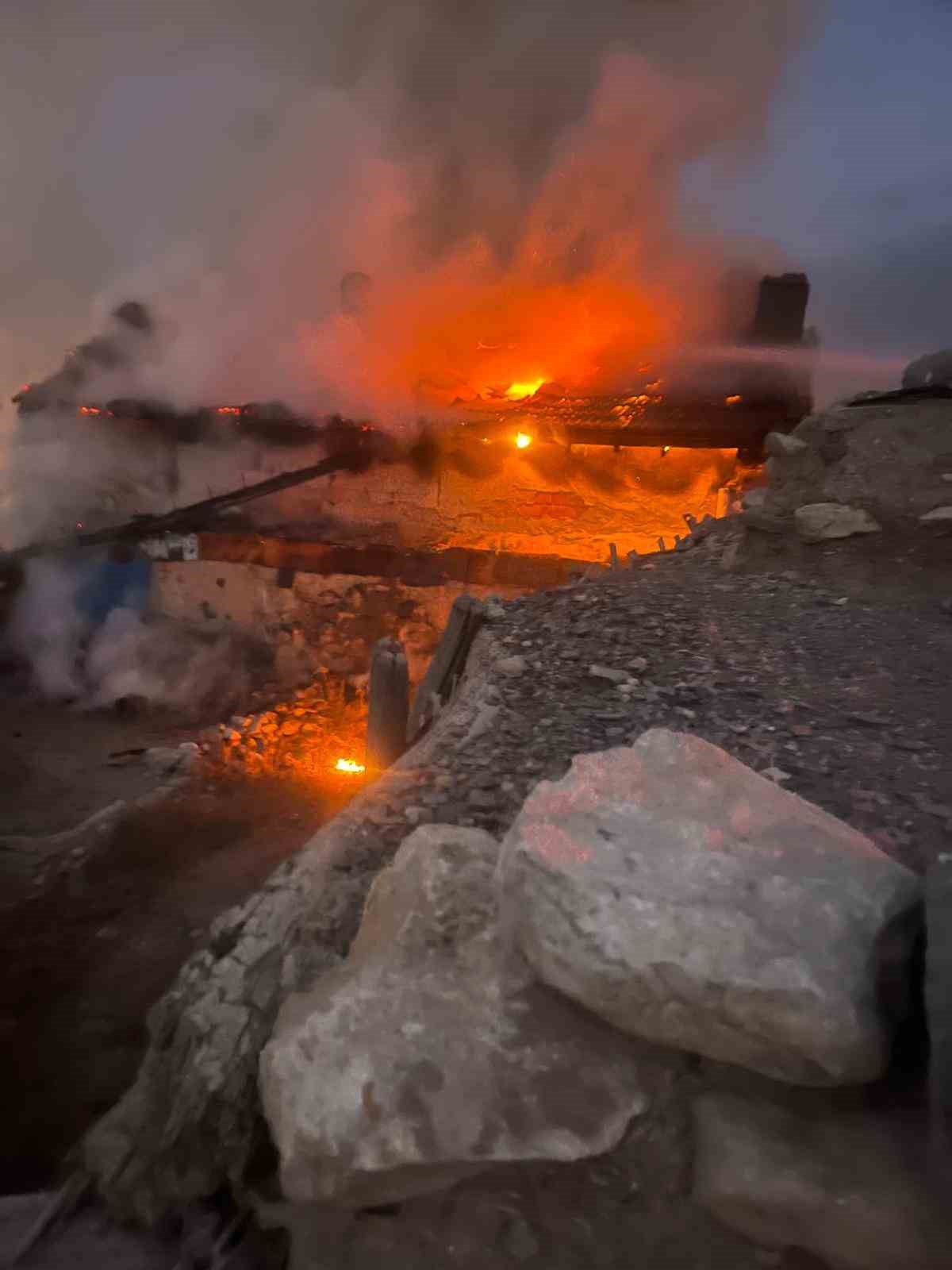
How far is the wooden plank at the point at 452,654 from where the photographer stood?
4.05 meters

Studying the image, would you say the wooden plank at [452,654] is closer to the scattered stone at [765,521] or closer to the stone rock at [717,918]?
the scattered stone at [765,521]

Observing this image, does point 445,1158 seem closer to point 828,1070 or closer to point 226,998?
point 828,1070

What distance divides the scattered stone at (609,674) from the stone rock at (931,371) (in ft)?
11.8

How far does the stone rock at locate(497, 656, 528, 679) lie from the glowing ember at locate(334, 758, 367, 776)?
342cm

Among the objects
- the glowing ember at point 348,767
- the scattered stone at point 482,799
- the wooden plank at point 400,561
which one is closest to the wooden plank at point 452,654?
the scattered stone at point 482,799

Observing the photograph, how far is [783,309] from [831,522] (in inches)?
239

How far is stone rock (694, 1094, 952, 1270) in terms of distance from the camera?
3.14 feet

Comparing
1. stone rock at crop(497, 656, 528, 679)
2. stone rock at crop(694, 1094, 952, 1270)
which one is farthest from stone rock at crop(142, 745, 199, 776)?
stone rock at crop(694, 1094, 952, 1270)

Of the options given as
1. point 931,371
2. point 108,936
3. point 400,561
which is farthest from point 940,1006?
point 400,561

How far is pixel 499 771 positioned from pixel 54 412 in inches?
346

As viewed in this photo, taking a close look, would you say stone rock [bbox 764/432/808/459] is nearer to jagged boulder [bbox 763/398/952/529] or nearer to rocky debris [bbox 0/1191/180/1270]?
jagged boulder [bbox 763/398/952/529]

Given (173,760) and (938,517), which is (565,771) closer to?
(938,517)

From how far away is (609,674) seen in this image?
301 cm

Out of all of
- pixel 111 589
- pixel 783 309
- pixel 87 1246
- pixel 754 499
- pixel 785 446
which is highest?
pixel 783 309
